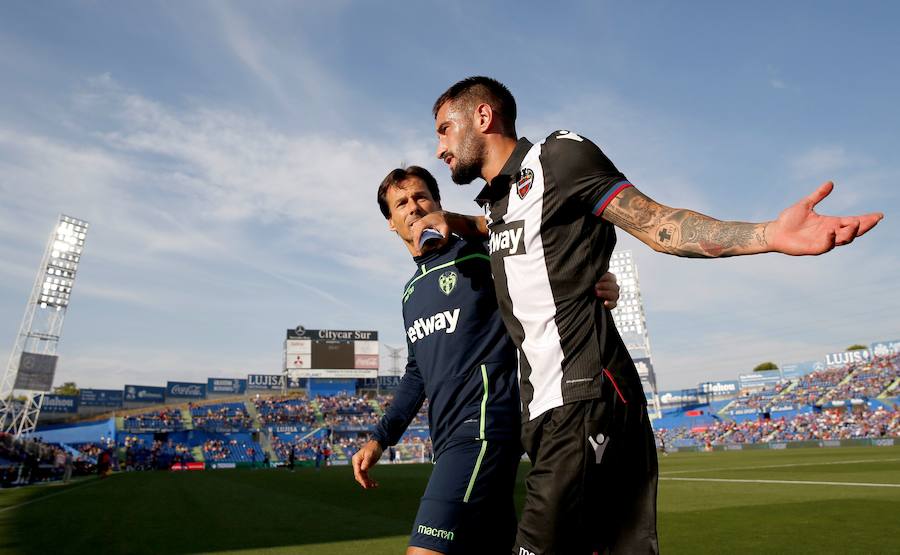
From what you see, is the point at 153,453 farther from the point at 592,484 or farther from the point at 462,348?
the point at 592,484

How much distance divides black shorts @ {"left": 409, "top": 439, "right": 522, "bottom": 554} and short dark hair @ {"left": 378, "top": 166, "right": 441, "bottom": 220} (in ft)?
5.96

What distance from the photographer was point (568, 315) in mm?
2314

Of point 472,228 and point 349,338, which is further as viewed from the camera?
point 349,338

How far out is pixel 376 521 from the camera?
9.72m

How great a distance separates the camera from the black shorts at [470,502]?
271 cm

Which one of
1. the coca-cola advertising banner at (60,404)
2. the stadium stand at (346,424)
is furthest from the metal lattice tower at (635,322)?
the coca-cola advertising banner at (60,404)

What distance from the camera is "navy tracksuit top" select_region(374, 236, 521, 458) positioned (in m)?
3.05

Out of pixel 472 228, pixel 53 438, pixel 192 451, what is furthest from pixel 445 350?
pixel 53 438

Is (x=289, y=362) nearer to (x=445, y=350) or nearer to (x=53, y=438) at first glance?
(x=53, y=438)

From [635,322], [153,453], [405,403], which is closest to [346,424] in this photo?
[153,453]

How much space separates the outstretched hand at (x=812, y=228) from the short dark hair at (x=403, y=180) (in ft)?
8.25

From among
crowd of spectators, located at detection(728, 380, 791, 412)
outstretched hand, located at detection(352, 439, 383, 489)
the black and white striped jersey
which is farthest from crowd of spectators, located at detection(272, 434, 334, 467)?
the black and white striped jersey

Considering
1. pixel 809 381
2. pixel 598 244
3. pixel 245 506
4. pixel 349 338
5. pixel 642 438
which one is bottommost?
pixel 245 506

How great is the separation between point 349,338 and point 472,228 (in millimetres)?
64686
